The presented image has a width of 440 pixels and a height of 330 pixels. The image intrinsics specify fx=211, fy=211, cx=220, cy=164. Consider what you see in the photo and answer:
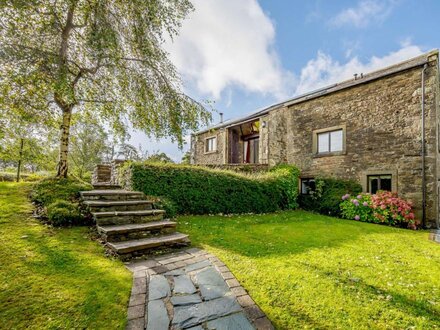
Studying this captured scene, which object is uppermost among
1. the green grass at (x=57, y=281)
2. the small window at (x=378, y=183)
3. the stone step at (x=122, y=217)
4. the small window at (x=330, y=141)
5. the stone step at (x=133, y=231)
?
the small window at (x=330, y=141)

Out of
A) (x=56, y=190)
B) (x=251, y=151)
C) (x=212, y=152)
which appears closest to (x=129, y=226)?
(x=56, y=190)

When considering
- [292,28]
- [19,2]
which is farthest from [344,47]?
[19,2]

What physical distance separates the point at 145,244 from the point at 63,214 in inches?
80.2

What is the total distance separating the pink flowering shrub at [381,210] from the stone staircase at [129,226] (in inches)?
289

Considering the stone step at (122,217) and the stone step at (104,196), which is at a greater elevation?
the stone step at (104,196)

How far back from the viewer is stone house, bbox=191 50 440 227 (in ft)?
24.9

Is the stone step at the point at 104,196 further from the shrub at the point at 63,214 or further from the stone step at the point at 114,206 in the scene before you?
the shrub at the point at 63,214

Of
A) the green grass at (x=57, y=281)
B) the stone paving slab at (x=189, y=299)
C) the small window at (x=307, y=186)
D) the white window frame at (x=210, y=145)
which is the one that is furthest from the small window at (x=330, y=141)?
the green grass at (x=57, y=281)

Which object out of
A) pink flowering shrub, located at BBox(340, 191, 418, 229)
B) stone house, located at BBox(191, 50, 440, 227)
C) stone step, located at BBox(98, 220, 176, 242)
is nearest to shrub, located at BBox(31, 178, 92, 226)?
stone step, located at BBox(98, 220, 176, 242)

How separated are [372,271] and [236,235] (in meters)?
2.59

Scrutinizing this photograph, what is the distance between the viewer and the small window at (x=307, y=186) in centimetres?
1077

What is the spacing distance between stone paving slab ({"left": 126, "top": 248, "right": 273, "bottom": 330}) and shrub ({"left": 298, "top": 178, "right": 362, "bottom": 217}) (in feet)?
25.6

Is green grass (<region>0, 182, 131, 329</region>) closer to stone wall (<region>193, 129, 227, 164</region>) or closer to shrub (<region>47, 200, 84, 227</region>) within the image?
shrub (<region>47, 200, 84, 227</region>)

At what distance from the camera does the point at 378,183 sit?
8.74m
